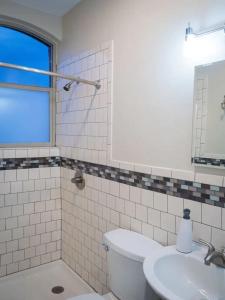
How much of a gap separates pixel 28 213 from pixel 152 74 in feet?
6.23

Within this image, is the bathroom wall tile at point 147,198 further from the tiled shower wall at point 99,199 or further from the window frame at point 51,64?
the window frame at point 51,64

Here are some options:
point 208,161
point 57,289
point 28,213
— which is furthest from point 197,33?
point 57,289

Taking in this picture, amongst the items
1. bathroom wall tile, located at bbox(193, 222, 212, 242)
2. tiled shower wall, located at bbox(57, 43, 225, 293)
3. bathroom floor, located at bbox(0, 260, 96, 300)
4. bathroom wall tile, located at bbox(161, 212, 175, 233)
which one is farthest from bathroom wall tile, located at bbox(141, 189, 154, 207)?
bathroom floor, located at bbox(0, 260, 96, 300)

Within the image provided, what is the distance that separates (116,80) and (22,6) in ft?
4.50

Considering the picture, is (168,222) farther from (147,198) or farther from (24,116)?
(24,116)

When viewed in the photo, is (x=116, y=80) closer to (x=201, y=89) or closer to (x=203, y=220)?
(x=201, y=89)

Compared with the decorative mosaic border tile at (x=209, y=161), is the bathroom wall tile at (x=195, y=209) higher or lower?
lower

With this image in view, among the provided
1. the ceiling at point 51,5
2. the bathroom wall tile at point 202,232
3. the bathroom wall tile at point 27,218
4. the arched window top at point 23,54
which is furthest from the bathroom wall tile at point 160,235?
the ceiling at point 51,5

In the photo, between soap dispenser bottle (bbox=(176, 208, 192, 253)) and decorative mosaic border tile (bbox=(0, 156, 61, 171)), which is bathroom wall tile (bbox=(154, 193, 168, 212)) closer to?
soap dispenser bottle (bbox=(176, 208, 192, 253))

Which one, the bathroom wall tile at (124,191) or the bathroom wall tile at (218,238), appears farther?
the bathroom wall tile at (124,191)

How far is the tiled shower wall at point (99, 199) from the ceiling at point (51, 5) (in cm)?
51

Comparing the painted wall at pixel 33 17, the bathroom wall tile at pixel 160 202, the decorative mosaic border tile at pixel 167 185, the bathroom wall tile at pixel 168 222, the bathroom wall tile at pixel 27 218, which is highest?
the painted wall at pixel 33 17

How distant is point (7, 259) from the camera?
8.05 feet

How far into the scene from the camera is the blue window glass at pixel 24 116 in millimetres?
2471
